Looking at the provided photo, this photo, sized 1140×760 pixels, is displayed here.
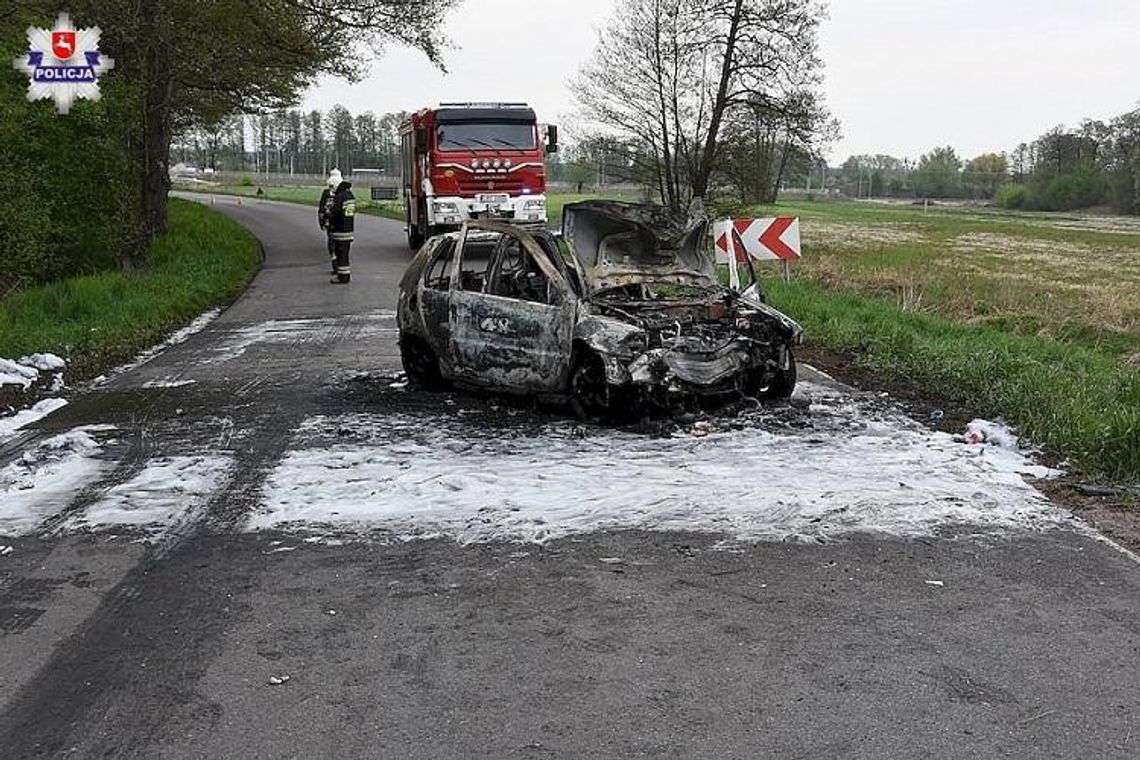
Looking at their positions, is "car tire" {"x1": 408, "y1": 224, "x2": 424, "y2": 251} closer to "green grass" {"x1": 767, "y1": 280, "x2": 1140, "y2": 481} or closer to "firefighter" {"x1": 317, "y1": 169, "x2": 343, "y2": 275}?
"firefighter" {"x1": 317, "y1": 169, "x2": 343, "y2": 275}

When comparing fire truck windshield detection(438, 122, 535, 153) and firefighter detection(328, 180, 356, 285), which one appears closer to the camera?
firefighter detection(328, 180, 356, 285)

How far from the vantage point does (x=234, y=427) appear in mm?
8688

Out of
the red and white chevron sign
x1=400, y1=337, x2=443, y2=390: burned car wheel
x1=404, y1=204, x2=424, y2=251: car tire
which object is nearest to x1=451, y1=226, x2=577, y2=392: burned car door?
x1=400, y1=337, x2=443, y2=390: burned car wheel

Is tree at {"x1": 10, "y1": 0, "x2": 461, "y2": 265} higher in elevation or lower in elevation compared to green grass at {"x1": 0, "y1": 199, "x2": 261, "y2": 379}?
higher

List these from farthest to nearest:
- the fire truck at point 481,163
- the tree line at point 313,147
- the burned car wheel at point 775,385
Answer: the tree line at point 313,147
the fire truck at point 481,163
the burned car wheel at point 775,385

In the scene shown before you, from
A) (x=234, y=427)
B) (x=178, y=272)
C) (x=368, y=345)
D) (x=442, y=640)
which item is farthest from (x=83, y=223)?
(x=442, y=640)

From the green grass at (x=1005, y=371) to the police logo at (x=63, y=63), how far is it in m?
11.1

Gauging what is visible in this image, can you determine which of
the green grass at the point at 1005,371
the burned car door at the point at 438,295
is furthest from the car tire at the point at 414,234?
the burned car door at the point at 438,295

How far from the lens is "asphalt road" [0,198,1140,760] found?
389 centimetres

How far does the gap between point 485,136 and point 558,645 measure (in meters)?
19.1

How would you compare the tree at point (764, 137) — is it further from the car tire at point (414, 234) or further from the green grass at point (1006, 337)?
the car tire at point (414, 234)

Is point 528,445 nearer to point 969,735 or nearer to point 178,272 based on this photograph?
point 969,735

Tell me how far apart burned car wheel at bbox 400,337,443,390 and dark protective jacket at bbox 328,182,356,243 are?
902cm

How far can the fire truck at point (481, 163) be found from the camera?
73.8 feet
